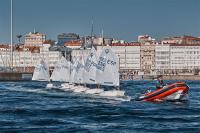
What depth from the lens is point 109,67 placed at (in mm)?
82812

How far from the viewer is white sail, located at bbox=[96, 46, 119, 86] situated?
270 ft

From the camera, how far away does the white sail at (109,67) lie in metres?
82.3

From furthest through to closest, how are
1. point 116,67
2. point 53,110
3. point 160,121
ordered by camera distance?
point 116,67 → point 53,110 → point 160,121

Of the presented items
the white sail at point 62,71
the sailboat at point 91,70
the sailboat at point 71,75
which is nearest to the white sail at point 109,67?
the sailboat at point 91,70

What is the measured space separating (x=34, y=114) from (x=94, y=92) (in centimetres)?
3372

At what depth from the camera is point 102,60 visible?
83812 millimetres

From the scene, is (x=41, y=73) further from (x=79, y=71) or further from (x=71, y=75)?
(x=79, y=71)

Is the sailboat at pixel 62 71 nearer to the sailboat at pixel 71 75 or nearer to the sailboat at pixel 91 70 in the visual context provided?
the sailboat at pixel 71 75

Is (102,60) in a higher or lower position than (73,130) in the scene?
higher

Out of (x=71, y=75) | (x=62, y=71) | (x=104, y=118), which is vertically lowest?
(x=104, y=118)

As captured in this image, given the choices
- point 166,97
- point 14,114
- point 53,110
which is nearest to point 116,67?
point 166,97

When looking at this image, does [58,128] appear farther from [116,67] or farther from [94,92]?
[94,92]

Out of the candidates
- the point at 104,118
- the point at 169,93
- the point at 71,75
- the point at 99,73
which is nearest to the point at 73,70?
the point at 71,75

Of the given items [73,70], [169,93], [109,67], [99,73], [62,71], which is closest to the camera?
[169,93]
